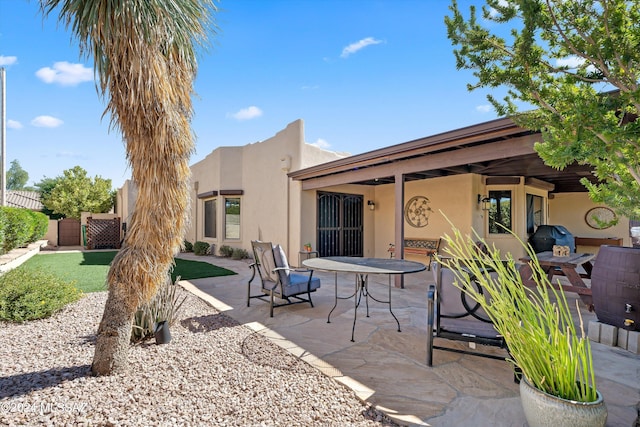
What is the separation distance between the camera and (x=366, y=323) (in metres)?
4.53

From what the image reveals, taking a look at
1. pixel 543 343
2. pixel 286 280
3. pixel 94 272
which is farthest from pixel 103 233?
pixel 543 343

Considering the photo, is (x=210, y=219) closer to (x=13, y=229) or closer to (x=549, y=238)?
(x=13, y=229)

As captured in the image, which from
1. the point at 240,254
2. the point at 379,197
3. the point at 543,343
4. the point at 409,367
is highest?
the point at 379,197

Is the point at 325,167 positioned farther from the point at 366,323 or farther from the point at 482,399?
the point at 482,399

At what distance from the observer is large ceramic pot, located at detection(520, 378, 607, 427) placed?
1.81m

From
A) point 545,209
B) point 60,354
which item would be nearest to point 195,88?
point 60,354

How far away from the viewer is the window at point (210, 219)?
1409 cm

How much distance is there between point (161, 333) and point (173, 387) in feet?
3.55

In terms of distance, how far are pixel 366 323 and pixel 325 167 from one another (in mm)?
4731

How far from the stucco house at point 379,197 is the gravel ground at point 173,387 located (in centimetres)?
430

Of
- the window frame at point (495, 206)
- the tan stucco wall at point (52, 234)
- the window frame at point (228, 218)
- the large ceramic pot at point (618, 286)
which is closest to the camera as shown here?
the large ceramic pot at point (618, 286)

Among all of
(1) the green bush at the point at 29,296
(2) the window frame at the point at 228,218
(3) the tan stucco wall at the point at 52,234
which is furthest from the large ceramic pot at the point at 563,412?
(3) the tan stucco wall at the point at 52,234

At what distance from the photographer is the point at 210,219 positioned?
14.5 m

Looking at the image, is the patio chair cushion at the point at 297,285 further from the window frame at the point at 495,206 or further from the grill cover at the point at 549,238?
the grill cover at the point at 549,238
